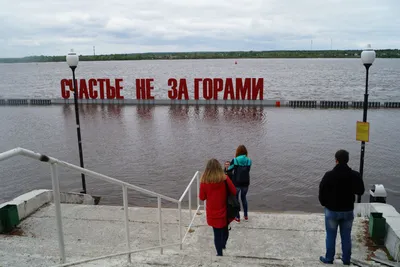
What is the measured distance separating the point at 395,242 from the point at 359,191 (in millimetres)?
1582

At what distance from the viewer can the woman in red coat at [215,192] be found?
5316 mm

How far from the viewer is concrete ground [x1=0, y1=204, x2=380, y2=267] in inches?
200

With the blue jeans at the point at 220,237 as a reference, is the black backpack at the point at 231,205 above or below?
above

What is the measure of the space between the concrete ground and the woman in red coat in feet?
1.76

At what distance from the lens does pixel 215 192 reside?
5.41m

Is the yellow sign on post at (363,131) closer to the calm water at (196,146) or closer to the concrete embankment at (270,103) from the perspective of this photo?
the calm water at (196,146)

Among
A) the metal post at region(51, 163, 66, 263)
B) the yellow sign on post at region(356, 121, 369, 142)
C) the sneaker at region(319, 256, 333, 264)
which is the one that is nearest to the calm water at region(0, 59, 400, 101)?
the yellow sign on post at region(356, 121, 369, 142)

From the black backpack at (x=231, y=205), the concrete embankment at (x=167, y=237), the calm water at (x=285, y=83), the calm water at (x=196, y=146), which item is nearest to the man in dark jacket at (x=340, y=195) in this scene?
the concrete embankment at (x=167, y=237)

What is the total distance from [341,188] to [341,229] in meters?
0.78

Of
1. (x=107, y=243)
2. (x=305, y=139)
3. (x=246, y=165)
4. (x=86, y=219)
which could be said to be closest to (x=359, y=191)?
(x=246, y=165)

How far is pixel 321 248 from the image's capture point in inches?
264

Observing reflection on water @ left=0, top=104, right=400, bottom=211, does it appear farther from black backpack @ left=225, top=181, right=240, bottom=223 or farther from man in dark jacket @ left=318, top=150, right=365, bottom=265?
black backpack @ left=225, top=181, right=240, bottom=223

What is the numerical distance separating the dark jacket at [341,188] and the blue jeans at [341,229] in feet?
0.36

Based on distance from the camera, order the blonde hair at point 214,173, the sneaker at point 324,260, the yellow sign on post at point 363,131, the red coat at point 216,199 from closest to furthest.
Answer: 1. the blonde hair at point 214,173
2. the red coat at point 216,199
3. the sneaker at point 324,260
4. the yellow sign on post at point 363,131
